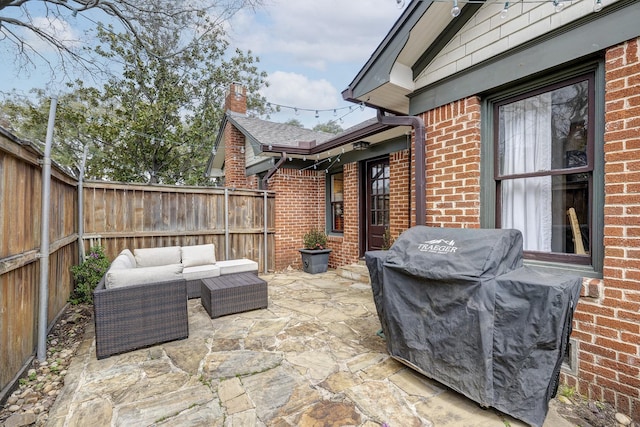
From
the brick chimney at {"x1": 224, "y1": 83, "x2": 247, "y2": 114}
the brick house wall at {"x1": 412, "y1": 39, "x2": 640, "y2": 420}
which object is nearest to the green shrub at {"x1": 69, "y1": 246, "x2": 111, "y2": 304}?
the brick house wall at {"x1": 412, "y1": 39, "x2": 640, "y2": 420}

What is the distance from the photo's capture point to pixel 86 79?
7184mm

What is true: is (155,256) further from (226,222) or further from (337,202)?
(337,202)

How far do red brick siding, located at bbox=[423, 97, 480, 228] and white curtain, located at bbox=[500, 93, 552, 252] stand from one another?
266mm

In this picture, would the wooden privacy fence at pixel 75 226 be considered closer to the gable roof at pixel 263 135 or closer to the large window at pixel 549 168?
the gable roof at pixel 263 135

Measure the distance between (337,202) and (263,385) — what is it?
18.0 feet

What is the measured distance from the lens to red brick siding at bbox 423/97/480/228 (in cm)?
295

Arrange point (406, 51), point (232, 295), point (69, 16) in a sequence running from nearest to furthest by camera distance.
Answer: point (406, 51), point (232, 295), point (69, 16)

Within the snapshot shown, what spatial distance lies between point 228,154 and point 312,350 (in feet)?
24.4

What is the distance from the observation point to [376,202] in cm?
642

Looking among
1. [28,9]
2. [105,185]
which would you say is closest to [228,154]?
[105,185]

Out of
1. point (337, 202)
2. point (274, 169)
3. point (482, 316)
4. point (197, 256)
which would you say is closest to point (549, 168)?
point (482, 316)

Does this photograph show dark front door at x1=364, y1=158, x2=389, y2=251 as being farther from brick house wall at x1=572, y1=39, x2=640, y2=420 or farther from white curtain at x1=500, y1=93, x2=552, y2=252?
brick house wall at x1=572, y1=39, x2=640, y2=420

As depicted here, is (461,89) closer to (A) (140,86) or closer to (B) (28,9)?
(B) (28,9)

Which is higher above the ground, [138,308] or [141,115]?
[141,115]
